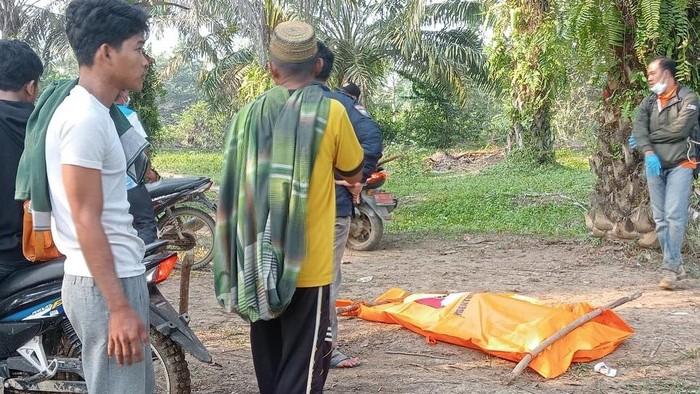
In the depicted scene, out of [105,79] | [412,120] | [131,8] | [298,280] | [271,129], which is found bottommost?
[412,120]

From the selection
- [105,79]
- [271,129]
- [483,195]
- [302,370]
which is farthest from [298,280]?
[483,195]

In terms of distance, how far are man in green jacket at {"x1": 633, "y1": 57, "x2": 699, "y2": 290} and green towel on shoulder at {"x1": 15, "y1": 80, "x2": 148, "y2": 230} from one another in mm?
4759

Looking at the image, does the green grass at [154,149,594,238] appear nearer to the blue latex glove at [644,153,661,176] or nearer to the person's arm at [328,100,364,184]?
the blue latex glove at [644,153,661,176]

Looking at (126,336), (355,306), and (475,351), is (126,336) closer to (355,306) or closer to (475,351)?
(475,351)

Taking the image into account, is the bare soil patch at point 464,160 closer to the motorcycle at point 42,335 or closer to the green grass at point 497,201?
the green grass at point 497,201

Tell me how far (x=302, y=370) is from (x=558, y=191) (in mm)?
9981

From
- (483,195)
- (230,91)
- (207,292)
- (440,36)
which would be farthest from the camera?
(230,91)

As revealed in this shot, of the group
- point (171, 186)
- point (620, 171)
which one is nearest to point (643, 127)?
point (620, 171)

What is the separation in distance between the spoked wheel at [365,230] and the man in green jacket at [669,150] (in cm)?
293

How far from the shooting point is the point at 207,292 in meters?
6.42

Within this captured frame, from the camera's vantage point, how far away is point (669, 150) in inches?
235

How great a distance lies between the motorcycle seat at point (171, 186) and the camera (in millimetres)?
6371

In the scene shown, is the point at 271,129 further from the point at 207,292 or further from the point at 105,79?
the point at 207,292

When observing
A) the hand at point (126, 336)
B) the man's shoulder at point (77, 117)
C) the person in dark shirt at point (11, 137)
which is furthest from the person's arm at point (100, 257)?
the person in dark shirt at point (11, 137)
